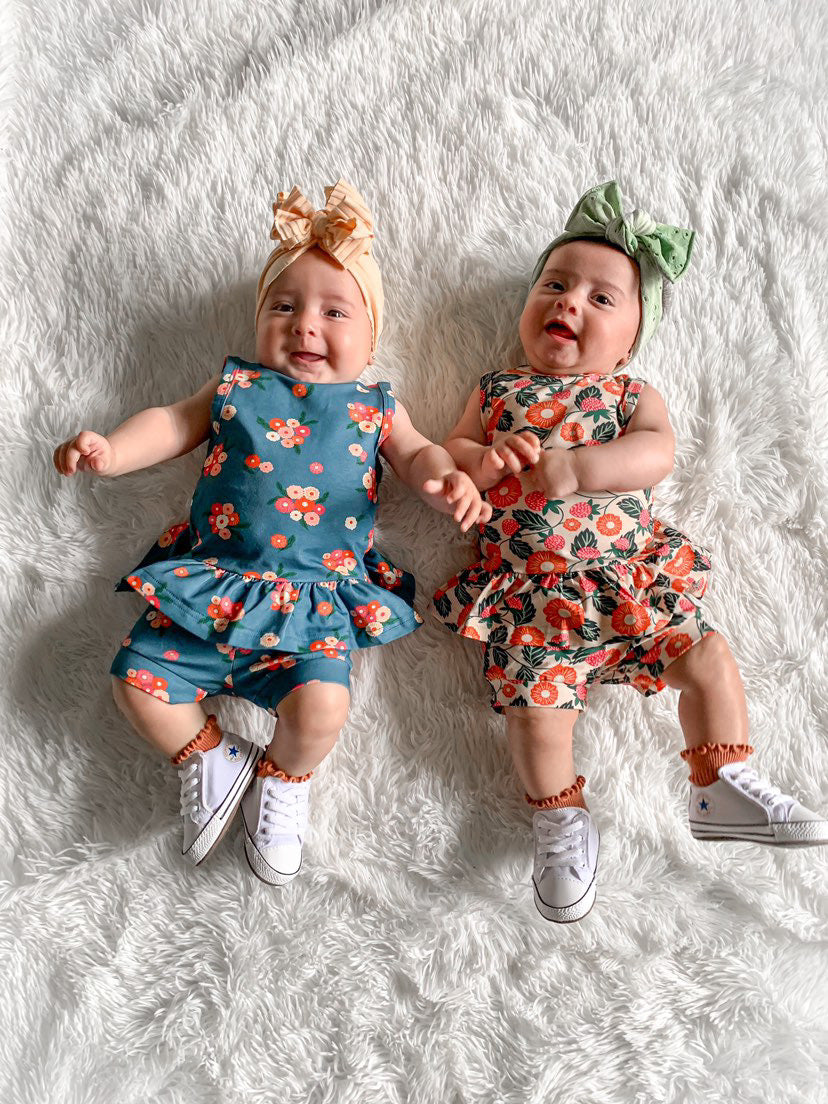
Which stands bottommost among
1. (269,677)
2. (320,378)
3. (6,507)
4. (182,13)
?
(269,677)

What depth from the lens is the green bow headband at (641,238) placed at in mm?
1324

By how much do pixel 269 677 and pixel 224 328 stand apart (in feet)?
2.00

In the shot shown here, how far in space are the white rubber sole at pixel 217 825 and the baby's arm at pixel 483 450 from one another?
596 millimetres

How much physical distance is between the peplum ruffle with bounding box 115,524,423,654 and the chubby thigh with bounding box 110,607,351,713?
0.09 ft

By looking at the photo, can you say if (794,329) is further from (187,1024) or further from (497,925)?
(187,1024)

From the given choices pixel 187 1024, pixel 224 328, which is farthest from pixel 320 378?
pixel 187 1024

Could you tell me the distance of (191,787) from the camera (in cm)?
→ 132

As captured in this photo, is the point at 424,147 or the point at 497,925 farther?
the point at 424,147

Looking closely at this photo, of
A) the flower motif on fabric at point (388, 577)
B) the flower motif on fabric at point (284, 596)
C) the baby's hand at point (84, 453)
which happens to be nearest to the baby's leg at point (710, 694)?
the flower motif on fabric at point (388, 577)

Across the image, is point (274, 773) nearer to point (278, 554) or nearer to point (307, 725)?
point (307, 725)

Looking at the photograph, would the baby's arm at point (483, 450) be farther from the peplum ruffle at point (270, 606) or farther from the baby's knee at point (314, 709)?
the baby's knee at point (314, 709)

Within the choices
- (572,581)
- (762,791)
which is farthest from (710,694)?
(572,581)

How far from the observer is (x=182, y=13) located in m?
1.51

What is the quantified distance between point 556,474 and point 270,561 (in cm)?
46
